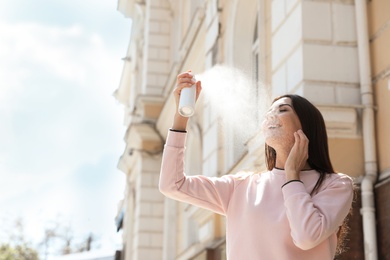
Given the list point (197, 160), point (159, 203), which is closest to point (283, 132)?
point (197, 160)

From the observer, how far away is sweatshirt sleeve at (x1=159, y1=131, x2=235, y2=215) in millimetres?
3369

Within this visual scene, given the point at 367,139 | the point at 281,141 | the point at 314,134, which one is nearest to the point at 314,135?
the point at 314,134

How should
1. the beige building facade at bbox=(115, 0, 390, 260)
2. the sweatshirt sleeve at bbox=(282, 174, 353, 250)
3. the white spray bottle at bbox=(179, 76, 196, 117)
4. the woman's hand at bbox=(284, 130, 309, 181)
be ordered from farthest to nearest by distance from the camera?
1. the beige building facade at bbox=(115, 0, 390, 260)
2. the white spray bottle at bbox=(179, 76, 196, 117)
3. the woman's hand at bbox=(284, 130, 309, 181)
4. the sweatshirt sleeve at bbox=(282, 174, 353, 250)

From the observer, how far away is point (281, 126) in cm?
322

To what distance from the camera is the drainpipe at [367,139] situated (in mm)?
6439

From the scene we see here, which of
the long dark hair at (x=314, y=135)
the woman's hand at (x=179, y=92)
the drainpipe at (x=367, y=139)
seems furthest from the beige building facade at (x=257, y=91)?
the woman's hand at (x=179, y=92)

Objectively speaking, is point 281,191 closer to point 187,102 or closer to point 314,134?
point 314,134

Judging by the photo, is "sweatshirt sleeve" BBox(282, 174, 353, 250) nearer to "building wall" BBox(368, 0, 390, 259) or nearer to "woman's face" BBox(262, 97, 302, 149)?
"woman's face" BBox(262, 97, 302, 149)

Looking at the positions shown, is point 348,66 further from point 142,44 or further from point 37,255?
point 37,255

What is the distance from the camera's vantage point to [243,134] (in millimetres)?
9859

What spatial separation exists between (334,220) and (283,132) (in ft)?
1.38

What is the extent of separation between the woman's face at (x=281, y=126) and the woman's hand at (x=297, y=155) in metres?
0.07

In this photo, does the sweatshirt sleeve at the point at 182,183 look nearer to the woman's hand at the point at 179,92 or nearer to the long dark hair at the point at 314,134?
the woman's hand at the point at 179,92

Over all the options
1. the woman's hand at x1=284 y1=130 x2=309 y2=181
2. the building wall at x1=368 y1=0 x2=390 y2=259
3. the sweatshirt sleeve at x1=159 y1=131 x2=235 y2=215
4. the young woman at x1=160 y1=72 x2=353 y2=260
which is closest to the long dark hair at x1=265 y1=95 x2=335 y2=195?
the young woman at x1=160 y1=72 x2=353 y2=260
